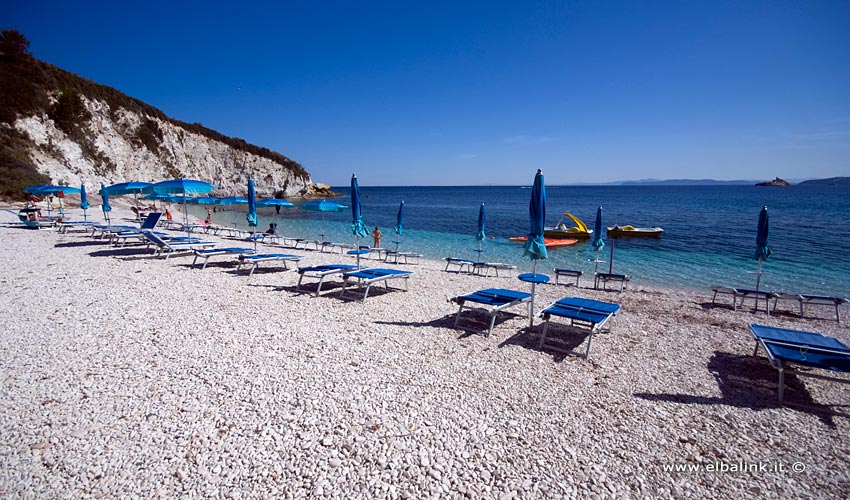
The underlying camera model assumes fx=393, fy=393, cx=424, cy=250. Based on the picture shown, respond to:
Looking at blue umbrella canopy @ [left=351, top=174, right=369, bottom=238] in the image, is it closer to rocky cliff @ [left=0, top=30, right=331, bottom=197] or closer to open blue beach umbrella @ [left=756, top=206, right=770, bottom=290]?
open blue beach umbrella @ [left=756, top=206, right=770, bottom=290]

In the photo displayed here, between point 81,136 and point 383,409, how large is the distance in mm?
45110

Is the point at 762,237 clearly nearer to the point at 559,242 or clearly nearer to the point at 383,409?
the point at 383,409

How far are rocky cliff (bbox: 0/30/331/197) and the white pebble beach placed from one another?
32.5 metres

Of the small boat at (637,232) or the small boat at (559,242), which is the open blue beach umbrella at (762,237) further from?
the small boat at (637,232)

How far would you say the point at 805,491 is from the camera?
10.5 feet

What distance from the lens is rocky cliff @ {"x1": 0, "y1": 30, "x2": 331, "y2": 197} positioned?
2986 centimetres

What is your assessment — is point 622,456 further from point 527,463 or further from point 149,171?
point 149,171

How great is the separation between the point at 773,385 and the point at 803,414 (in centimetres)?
73

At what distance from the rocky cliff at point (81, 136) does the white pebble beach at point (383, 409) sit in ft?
107

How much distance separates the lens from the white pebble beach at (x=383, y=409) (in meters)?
3.20

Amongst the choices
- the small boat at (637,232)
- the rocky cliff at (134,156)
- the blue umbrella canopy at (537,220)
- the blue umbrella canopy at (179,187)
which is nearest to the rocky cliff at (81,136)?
the rocky cliff at (134,156)

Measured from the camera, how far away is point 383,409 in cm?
418

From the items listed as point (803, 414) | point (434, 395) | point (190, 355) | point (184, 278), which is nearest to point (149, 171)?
point (184, 278)

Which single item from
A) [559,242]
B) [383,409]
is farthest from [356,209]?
[559,242]
